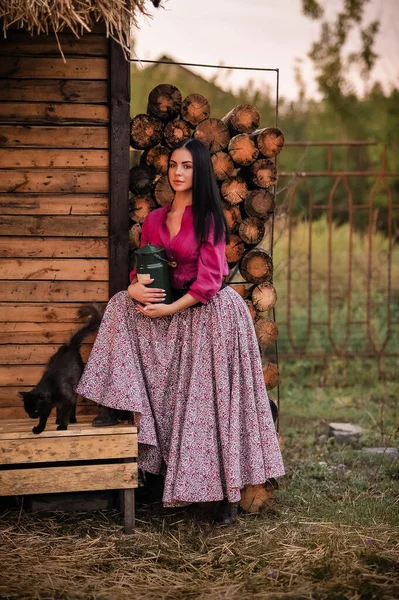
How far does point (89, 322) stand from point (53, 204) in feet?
2.68

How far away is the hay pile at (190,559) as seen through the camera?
12.1 ft

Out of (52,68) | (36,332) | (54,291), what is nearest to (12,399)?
(36,332)

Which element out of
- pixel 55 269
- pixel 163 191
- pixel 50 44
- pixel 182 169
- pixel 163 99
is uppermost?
pixel 50 44

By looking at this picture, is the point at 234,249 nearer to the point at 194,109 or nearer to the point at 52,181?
the point at 194,109

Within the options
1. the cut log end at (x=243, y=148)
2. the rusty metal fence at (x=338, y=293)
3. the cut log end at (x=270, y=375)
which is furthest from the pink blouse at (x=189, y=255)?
the rusty metal fence at (x=338, y=293)

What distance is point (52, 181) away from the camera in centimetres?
495

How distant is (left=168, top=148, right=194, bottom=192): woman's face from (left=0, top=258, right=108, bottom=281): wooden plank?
0.83 metres

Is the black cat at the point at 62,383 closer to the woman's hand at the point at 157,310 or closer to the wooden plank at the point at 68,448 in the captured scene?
the wooden plank at the point at 68,448

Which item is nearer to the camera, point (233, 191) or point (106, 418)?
point (106, 418)

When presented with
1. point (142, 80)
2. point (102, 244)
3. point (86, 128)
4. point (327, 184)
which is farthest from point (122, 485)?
point (327, 184)

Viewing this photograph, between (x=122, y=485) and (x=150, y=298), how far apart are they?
108 centimetres

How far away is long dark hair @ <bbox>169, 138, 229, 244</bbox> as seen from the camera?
4.43 m

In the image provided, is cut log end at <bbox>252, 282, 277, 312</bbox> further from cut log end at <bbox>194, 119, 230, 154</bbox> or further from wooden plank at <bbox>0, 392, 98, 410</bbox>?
wooden plank at <bbox>0, 392, 98, 410</bbox>

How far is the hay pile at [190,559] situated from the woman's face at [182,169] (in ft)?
6.54
